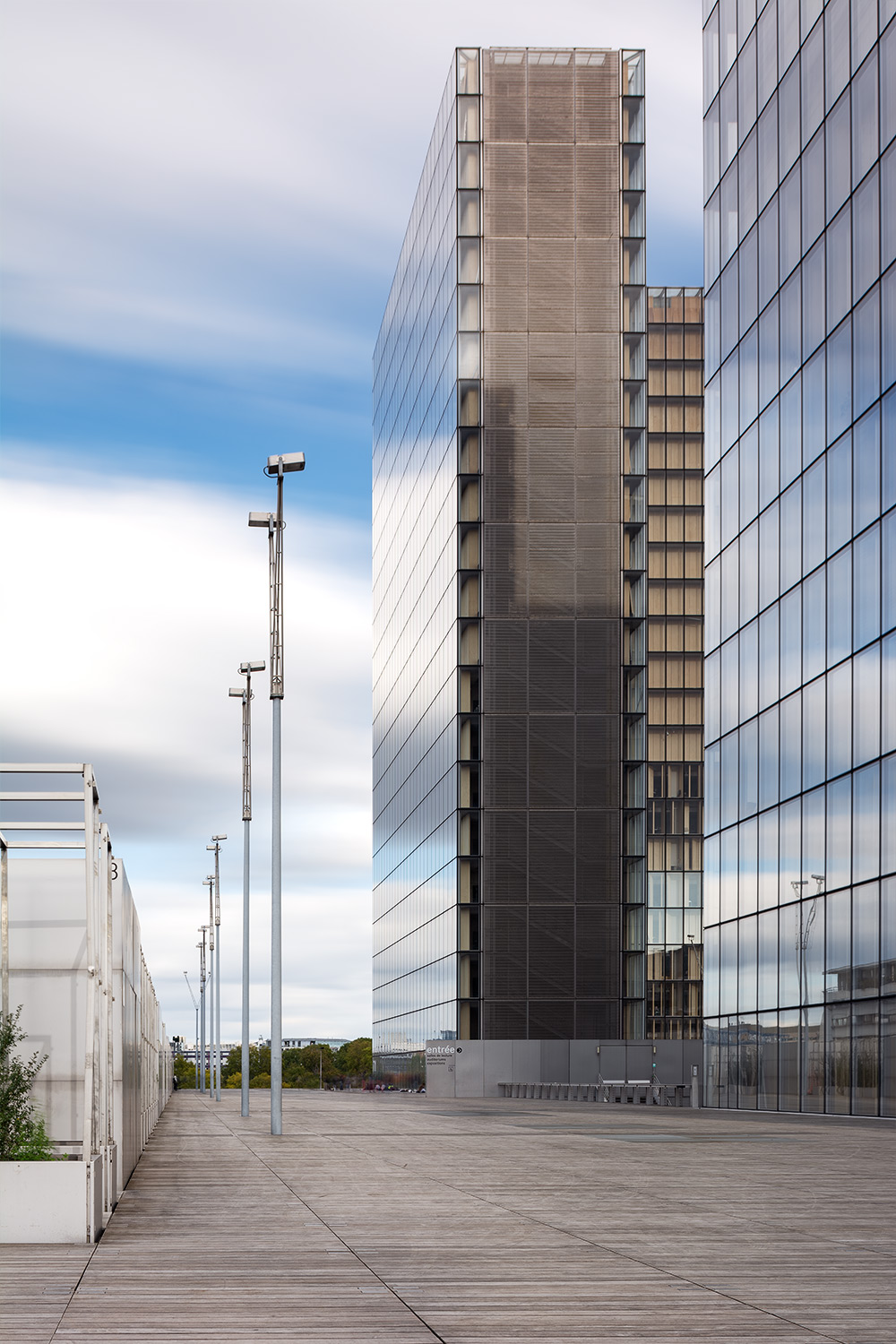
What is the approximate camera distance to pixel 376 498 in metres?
128

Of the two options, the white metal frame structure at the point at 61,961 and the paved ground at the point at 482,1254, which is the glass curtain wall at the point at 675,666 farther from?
the white metal frame structure at the point at 61,961

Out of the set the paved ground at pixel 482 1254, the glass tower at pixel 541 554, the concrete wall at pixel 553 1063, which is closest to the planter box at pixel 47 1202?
the paved ground at pixel 482 1254

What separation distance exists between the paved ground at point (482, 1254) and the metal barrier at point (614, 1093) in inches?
1364

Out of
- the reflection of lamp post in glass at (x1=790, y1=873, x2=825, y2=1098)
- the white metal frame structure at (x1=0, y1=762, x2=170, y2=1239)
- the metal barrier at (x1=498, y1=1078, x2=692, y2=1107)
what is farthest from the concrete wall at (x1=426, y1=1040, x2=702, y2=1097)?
the white metal frame structure at (x1=0, y1=762, x2=170, y2=1239)

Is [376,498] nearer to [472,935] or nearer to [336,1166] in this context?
[472,935]

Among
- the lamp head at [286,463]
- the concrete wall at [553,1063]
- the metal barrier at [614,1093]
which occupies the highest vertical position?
the lamp head at [286,463]

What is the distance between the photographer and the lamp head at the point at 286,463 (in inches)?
1401

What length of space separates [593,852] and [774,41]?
48.1 meters

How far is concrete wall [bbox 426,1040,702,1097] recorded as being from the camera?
84562 millimetres

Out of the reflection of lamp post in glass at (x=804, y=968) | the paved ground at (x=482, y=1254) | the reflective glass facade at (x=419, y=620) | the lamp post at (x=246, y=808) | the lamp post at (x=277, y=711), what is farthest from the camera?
the reflective glass facade at (x=419, y=620)

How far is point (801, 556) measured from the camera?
1764 inches

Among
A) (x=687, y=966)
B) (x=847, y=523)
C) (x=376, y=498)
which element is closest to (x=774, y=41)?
(x=847, y=523)

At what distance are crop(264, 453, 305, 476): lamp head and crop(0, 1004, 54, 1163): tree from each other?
20052mm

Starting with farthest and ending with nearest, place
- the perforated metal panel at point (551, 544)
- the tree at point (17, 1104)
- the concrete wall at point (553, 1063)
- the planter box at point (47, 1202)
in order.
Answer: the perforated metal panel at point (551, 544)
the concrete wall at point (553, 1063)
the tree at point (17, 1104)
the planter box at point (47, 1202)
